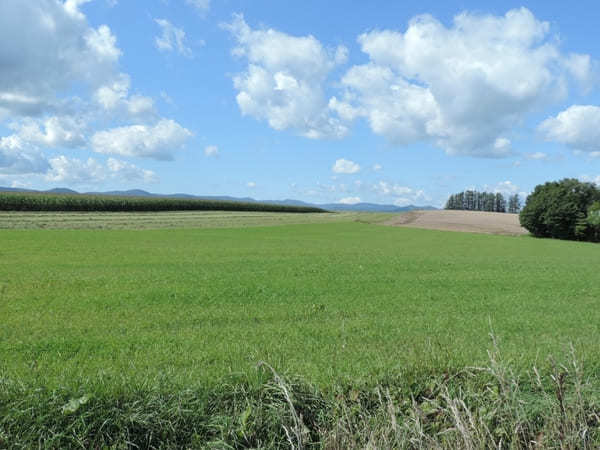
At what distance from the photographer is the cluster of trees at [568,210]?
3533 cm

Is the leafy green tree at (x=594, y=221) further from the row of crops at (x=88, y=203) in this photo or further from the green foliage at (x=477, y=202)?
the green foliage at (x=477, y=202)

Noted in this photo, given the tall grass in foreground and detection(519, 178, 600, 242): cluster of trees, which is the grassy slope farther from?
detection(519, 178, 600, 242): cluster of trees

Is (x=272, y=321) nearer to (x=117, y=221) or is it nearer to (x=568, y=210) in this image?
(x=568, y=210)

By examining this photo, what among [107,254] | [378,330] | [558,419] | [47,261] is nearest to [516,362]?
[558,419]

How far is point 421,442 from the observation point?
3.77 metres

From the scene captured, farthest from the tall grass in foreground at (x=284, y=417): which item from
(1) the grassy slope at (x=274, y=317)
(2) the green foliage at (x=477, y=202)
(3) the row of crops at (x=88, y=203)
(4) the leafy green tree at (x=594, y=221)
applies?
(2) the green foliage at (x=477, y=202)

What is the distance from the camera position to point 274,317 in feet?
26.1

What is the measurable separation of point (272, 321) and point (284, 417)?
3630mm

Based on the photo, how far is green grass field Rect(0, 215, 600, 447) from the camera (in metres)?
5.01

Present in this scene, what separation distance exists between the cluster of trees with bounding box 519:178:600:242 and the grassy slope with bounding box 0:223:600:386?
79.2 ft

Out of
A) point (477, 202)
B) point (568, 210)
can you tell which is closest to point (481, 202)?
point (477, 202)

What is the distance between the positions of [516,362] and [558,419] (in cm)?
137

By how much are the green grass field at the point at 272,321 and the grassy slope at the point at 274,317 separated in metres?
0.03

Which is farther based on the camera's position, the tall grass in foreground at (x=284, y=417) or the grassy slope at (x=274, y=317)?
the grassy slope at (x=274, y=317)
